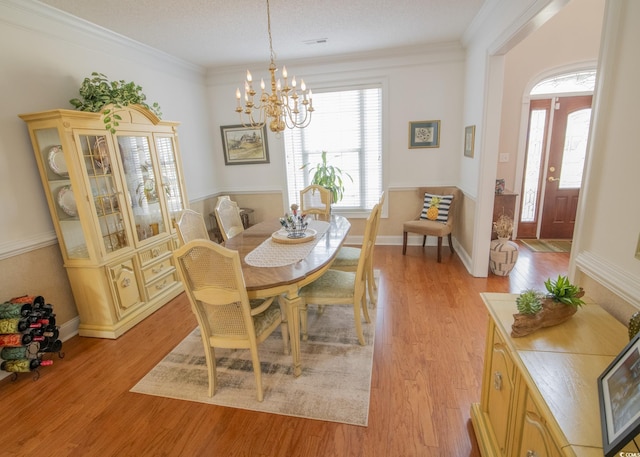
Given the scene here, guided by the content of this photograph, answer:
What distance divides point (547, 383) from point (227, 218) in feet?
9.45

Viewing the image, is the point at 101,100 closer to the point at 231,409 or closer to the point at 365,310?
the point at 231,409

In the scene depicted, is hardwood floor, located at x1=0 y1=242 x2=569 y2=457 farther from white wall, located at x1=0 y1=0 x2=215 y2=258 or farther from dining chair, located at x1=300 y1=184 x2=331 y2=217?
dining chair, located at x1=300 y1=184 x2=331 y2=217

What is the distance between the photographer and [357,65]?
4273 mm

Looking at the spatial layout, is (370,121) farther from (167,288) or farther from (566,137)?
(167,288)

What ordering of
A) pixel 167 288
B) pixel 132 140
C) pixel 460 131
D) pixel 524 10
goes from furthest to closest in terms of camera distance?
pixel 460 131 → pixel 167 288 → pixel 132 140 → pixel 524 10

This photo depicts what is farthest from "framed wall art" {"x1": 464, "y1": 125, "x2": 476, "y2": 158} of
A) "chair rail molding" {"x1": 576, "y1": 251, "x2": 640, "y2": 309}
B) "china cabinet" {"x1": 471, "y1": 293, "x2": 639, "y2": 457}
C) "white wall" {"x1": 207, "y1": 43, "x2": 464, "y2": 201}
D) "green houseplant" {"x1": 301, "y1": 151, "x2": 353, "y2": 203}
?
"china cabinet" {"x1": 471, "y1": 293, "x2": 639, "y2": 457}

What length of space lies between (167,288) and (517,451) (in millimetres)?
3204

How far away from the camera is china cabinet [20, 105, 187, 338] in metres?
2.43

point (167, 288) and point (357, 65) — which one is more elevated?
point (357, 65)

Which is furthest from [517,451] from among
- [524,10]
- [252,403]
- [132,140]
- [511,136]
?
[511,136]

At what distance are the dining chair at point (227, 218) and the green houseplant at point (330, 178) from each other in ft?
5.06

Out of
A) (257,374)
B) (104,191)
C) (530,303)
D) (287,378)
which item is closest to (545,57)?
(530,303)

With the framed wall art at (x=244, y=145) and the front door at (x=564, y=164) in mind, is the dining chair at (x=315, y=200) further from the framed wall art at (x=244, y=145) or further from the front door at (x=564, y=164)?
the front door at (x=564, y=164)

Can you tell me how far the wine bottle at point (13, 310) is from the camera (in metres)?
2.12
